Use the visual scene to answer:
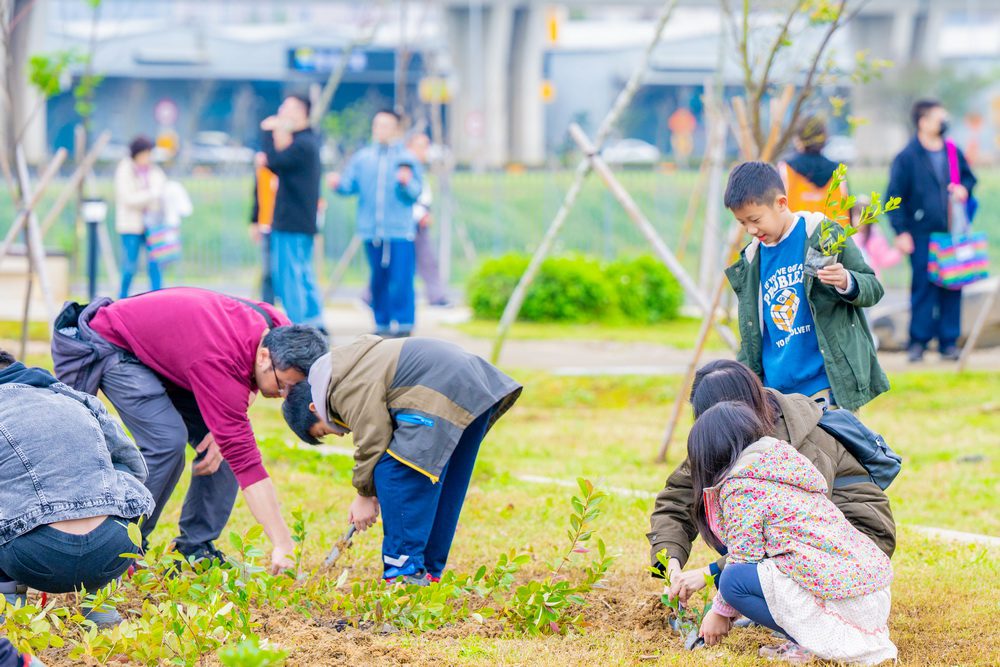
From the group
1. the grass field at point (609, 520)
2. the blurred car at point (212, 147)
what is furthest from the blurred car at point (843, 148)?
the grass field at point (609, 520)

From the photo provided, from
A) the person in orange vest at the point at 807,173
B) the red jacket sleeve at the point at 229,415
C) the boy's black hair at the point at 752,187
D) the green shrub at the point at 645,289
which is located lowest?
the green shrub at the point at 645,289

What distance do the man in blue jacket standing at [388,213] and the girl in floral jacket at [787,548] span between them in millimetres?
6236

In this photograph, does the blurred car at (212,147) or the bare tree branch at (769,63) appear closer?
the bare tree branch at (769,63)

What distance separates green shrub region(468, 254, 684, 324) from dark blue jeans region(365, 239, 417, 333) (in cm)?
240

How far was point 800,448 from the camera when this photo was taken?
144 inches

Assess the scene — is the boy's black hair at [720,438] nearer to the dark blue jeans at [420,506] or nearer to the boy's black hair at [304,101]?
the dark blue jeans at [420,506]

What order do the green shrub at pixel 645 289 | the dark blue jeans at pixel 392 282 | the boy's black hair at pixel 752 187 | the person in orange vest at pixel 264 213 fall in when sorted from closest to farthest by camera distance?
1. the boy's black hair at pixel 752 187
2. the dark blue jeans at pixel 392 282
3. the person in orange vest at pixel 264 213
4. the green shrub at pixel 645 289

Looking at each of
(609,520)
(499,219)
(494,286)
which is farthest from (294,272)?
(499,219)

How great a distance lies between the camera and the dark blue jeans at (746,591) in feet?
11.5

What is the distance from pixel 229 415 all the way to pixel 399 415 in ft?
1.87

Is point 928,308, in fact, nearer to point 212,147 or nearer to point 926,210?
point 926,210

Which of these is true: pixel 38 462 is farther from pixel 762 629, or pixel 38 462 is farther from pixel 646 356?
pixel 646 356

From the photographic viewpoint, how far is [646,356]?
10.5 meters

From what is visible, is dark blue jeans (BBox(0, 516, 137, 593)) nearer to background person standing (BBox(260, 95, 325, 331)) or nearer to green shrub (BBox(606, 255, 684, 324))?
background person standing (BBox(260, 95, 325, 331))
